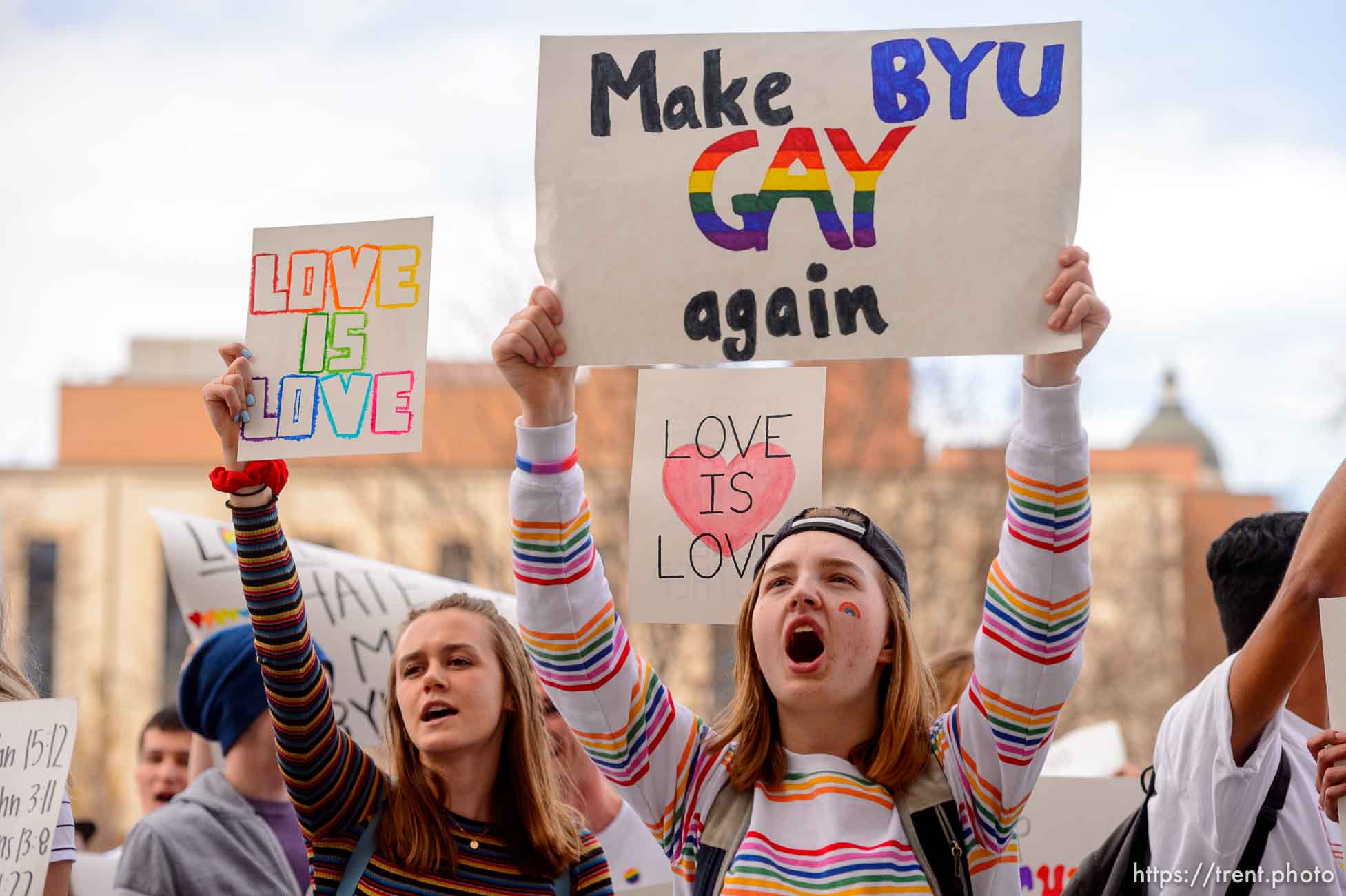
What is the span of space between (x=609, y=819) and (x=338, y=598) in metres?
0.97

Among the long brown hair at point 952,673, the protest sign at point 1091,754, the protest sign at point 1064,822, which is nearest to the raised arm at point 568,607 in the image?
the long brown hair at point 952,673

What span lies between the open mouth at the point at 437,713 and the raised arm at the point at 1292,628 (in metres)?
1.45

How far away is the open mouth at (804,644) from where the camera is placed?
8.84 ft

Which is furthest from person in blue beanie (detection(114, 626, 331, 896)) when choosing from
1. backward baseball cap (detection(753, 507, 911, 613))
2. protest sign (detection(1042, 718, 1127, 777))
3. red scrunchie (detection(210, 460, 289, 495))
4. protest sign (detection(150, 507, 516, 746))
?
protest sign (detection(1042, 718, 1127, 777))

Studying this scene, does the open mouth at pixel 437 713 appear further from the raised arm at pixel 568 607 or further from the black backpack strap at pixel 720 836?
the black backpack strap at pixel 720 836

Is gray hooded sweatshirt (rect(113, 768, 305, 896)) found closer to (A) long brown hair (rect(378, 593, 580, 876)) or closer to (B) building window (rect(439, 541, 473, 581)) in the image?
(A) long brown hair (rect(378, 593, 580, 876))

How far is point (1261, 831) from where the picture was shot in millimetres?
2771

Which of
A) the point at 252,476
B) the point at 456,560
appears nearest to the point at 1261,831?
the point at 252,476

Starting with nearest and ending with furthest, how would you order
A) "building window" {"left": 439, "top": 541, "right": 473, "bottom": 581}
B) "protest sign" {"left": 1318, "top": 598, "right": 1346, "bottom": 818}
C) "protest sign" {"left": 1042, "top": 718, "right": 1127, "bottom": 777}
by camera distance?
"protest sign" {"left": 1318, "top": 598, "right": 1346, "bottom": 818}, "protest sign" {"left": 1042, "top": 718, "right": 1127, "bottom": 777}, "building window" {"left": 439, "top": 541, "right": 473, "bottom": 581}

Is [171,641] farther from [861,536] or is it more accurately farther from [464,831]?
[861,536]

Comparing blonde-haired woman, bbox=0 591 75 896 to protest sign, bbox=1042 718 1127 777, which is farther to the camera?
protest sign, bbox=1042 718 1127 777

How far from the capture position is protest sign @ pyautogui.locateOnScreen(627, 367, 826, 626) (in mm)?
3223

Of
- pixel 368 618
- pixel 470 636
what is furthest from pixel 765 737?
pixel 368 618

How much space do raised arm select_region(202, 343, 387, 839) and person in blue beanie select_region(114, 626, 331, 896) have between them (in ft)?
1.71
